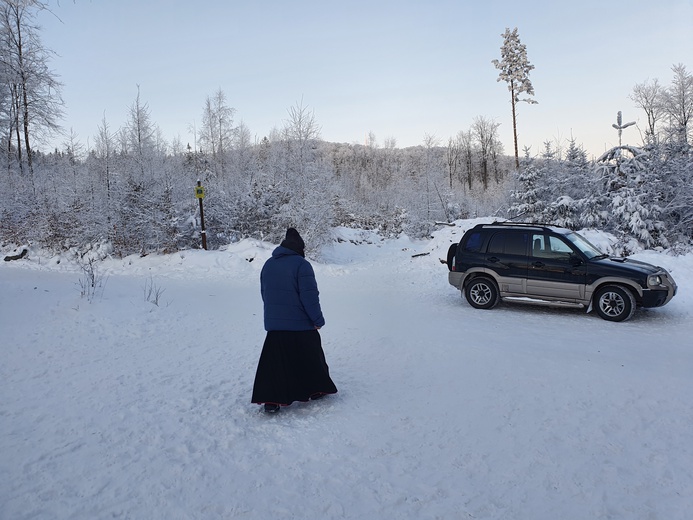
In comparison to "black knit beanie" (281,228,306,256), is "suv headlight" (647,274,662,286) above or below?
below

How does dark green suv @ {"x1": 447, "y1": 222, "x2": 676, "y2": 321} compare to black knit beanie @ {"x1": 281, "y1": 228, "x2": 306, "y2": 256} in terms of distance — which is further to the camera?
dark green suv @ {"x1": 447, "y1": 222, "x2": 676, "y2": 321}

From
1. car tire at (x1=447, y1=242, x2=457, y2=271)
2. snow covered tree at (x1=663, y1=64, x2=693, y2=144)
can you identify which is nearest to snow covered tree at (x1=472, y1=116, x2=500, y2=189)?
snow covered tree at (x1=663, y1=64, x2=693, y2=144)

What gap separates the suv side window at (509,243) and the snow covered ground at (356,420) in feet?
5.59

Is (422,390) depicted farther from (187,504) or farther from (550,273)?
(550,273)

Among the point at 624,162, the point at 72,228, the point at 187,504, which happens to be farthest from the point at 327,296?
the point at 72,228

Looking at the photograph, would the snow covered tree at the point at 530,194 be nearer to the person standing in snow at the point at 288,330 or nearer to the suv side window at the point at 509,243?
the suv side window at the point at 509,243

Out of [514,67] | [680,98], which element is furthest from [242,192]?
[680,98]

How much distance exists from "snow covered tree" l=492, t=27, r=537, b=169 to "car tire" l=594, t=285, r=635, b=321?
1107 inches

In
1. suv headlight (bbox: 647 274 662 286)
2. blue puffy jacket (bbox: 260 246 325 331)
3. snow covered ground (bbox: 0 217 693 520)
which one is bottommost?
snow covered ground (bbox: 0 217 693 520)

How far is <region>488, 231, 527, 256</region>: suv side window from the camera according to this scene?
9148mm

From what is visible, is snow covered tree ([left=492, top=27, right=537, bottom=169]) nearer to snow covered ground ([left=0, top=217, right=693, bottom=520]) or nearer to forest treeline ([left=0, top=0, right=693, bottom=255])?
forest treeline ([left=0, top=0, right=693, bottom=255])

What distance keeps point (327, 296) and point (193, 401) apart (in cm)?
698

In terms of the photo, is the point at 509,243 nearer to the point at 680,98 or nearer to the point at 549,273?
the point at 549,273

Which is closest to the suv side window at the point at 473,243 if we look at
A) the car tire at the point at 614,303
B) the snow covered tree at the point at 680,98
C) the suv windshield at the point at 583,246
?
the suv windshield at the point at 583,246
